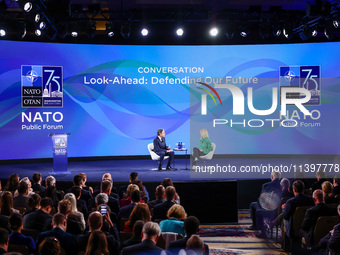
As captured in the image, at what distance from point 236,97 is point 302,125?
6.75m

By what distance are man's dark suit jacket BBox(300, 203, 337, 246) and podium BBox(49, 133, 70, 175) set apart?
6749 millimetres

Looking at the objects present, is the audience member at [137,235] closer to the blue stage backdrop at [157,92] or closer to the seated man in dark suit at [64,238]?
the seated man in dark suit at [64,238]

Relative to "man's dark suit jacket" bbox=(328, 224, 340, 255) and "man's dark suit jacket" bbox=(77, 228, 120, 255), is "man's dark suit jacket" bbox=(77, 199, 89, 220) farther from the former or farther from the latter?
"man's dark suit jacket" bbox=(328, 224, 340, 255)

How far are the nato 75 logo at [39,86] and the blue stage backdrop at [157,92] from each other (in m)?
0.16

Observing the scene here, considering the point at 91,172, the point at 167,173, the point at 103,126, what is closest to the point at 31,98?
the point at 103,126

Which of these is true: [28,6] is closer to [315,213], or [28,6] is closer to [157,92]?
[157,92]

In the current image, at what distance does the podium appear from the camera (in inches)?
419

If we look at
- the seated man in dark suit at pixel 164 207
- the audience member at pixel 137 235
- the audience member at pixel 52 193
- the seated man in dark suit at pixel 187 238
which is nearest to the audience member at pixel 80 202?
the audience member at pixel 52 193

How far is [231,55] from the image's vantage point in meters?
14.0

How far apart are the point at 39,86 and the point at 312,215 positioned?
9.47m

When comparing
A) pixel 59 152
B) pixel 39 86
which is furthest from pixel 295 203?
pixel 39 86

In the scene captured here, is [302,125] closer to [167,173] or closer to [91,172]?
[167,173]

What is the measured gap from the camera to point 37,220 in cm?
490

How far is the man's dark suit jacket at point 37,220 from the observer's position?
193 inches
